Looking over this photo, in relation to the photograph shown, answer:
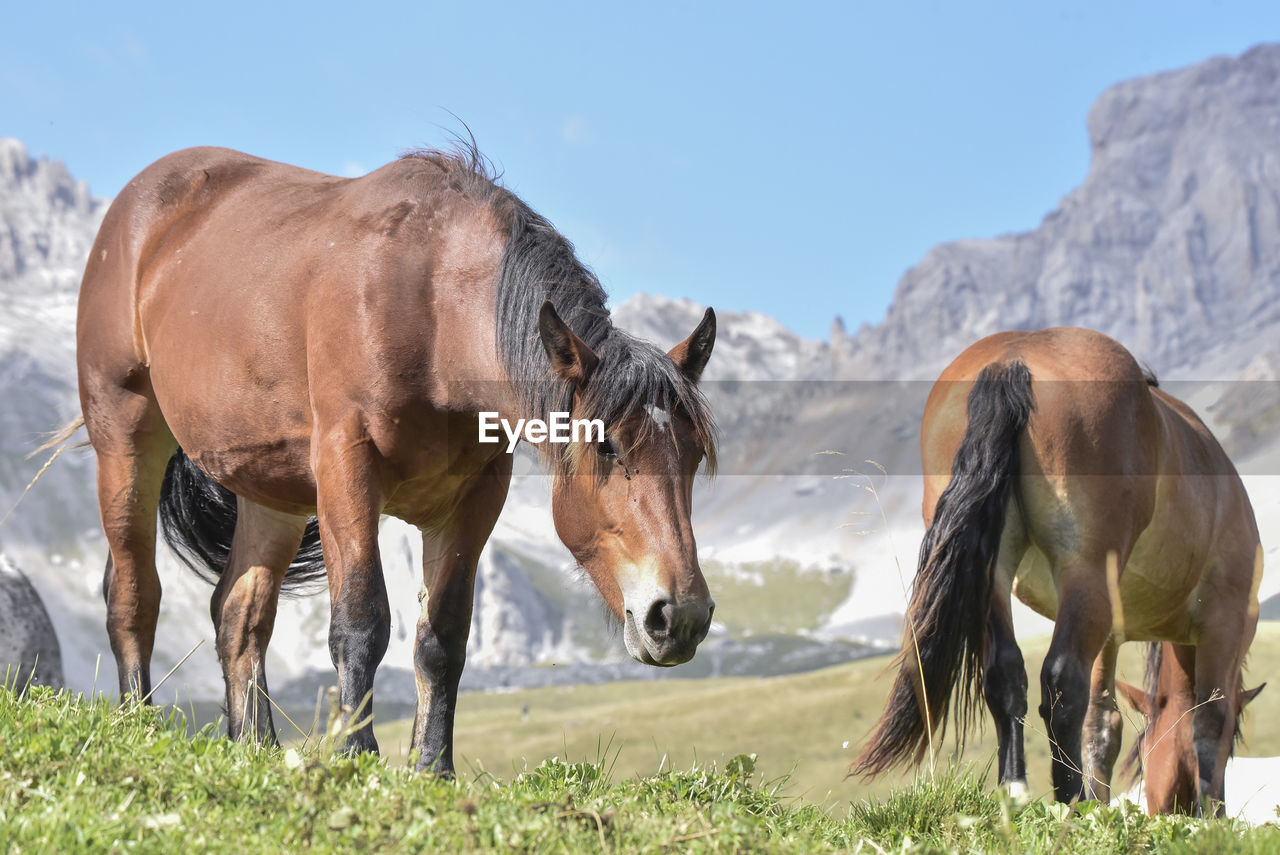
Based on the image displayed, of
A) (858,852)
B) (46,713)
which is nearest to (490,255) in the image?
(46,713)

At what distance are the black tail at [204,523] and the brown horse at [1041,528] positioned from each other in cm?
401

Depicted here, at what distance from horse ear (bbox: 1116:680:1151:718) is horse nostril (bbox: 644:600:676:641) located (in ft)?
21.3

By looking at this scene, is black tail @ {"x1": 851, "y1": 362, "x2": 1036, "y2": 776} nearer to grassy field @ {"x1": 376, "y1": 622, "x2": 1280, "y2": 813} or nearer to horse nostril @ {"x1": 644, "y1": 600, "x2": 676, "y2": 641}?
horse nostril @ {"x1": 644, "y1": 600, "x2": 676, "y2": 641}

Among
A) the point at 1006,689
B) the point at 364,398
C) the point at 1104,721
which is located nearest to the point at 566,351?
the point at 364,398

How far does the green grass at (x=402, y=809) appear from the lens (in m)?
3.32

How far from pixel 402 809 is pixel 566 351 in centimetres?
227

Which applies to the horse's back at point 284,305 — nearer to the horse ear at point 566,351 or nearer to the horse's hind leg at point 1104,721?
the horse ear at point 566,351

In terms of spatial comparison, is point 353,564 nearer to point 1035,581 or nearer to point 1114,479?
point 1035,581

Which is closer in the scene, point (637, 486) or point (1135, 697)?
point (637, 486)

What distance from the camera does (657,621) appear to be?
4.65 metres

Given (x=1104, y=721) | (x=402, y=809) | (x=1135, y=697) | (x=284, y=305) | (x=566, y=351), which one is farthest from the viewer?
(x=1135, y=697)

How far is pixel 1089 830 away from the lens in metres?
4.54

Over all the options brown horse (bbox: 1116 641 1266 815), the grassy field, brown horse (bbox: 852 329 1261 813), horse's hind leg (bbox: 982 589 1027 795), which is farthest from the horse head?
the grassy field

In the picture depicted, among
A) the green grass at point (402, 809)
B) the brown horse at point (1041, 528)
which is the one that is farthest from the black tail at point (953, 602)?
the green grass at point (402, 809)
